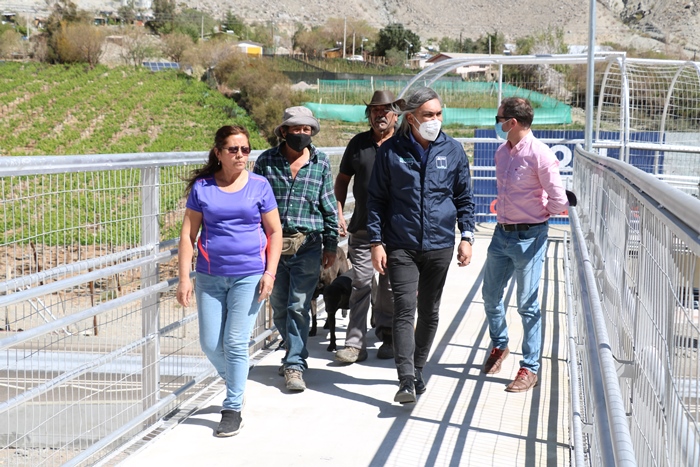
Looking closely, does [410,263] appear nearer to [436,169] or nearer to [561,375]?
[436,169]

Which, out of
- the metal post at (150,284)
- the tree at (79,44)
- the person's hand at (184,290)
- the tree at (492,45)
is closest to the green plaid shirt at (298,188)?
the metal post at (150,284)

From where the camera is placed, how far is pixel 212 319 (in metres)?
4.86

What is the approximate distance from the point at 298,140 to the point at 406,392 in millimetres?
1683

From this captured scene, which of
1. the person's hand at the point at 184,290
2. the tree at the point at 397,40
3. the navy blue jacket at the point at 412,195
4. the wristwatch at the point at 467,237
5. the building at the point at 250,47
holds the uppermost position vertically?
the tree at the point at 397,40

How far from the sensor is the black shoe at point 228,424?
487 centimetres

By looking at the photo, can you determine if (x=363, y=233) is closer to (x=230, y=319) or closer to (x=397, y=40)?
(x=230, y=319)

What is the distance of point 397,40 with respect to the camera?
104812 millimetres

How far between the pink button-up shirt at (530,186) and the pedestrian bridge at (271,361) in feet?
0.79

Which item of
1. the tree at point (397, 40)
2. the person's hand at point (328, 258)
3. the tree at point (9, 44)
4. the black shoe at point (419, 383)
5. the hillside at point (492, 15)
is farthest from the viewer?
the hillside at point (492, 15)

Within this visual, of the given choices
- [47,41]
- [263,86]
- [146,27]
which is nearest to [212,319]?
[263,86]

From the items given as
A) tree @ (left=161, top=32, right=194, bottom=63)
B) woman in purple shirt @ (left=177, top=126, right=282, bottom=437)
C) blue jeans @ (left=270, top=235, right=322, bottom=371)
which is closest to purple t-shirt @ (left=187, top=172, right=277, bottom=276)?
woman in purple shirt @ (left=177, top=126, right=282, bottom=437)

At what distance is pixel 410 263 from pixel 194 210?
52.4 inches

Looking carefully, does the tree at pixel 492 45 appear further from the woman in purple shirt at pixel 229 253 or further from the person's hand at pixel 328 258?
the woman in purple shirt at pixel 229 253

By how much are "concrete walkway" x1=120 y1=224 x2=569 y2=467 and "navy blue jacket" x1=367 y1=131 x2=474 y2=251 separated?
3.39 feet
